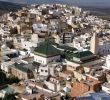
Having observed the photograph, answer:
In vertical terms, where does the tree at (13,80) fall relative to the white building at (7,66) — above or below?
below

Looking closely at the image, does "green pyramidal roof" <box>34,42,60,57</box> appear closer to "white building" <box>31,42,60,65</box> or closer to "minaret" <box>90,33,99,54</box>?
"white building" <box>31,42,60,65</box>

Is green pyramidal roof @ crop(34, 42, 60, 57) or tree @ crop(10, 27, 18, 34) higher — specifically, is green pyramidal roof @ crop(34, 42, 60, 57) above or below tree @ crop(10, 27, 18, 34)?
below

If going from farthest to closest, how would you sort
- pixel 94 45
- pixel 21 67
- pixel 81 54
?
1. pixel 94 45
2. pixel 81 54
3. pixel 21 67

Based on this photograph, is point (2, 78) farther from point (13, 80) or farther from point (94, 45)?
point (94, 45)

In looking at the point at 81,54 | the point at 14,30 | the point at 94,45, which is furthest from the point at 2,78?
the point at 14,30

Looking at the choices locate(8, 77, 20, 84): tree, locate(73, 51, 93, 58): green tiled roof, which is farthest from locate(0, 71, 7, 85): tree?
locate(73, 51, 93, 58): green tiled roof

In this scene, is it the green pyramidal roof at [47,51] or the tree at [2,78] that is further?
the green pyramidal roof at [47,51]

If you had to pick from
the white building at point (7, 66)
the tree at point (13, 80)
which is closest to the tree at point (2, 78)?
the tree at point (13, 80)

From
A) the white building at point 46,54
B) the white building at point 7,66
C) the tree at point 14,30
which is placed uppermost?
the tree at point 14,30

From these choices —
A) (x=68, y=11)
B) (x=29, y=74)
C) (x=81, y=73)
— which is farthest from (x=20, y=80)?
(x=68, y=11)

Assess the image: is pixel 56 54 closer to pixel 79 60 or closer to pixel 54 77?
pixel 79 60

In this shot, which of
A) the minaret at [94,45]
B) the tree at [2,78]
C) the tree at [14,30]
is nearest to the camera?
the tree at [2,78]

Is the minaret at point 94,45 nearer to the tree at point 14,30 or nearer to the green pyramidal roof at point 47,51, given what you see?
the green pyramidal roof at point 47,51
